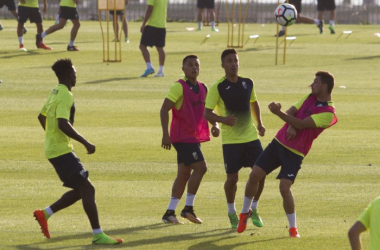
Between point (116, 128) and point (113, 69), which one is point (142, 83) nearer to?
point (113, 69)

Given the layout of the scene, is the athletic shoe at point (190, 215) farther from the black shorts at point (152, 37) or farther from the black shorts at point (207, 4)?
the black shorts at point (207, 4)

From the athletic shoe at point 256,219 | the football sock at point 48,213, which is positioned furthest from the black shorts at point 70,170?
the athletic shoe at point 256,219

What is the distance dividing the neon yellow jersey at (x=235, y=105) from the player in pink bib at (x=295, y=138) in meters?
0.63

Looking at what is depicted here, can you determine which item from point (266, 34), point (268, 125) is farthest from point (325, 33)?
point (268, 125)

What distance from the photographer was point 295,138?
9.84m

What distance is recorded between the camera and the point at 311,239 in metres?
9.55

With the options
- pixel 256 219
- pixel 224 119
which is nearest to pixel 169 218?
pixel 256 219

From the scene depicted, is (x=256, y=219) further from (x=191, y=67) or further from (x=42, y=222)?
(x=42, y=222)

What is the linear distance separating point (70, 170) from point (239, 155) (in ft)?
6.93

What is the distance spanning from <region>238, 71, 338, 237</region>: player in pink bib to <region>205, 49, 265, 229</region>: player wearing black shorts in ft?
1.64

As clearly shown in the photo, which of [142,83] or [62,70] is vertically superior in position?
[62,70]

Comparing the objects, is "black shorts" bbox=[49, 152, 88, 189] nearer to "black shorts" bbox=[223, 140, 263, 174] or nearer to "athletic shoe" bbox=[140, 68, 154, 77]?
"black shorts" bbox=[223, 140, 263, 174]

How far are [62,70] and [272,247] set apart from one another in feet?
8.75

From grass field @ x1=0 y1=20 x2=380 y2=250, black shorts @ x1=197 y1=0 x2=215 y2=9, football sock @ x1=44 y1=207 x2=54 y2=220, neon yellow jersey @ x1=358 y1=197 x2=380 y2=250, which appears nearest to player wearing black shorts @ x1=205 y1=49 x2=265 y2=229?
grass field @ x1=0 y1=20 x2=380 y2=250
